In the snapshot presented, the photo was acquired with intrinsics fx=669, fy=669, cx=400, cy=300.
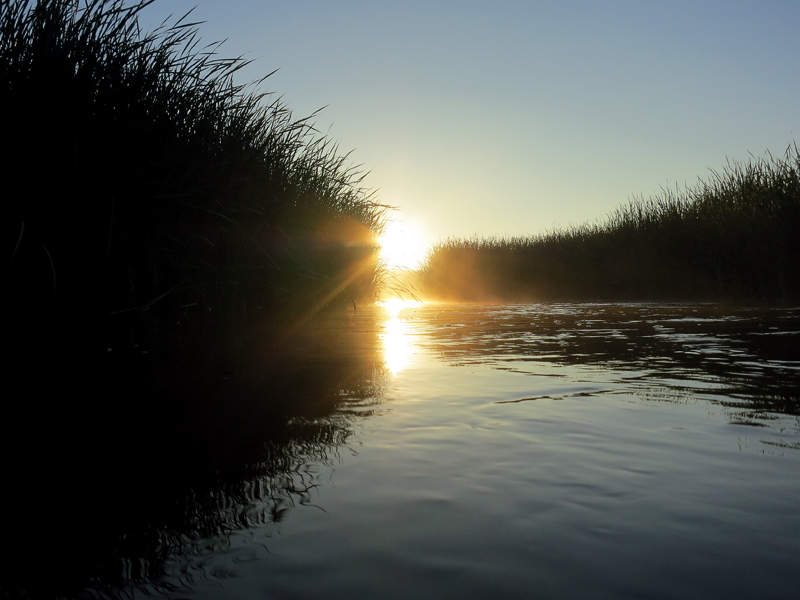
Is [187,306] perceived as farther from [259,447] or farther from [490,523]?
[490,523]

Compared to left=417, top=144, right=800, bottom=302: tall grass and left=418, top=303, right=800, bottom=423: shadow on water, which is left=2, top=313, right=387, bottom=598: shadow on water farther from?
left=417, top=144, right=800, bottom=302: tall grass

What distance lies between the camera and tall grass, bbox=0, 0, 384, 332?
10.7ft

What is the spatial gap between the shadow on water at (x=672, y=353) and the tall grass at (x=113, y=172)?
1877 millimetres

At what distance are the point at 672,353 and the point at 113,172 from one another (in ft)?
12.2

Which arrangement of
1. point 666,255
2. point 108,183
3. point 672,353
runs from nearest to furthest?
point 108,183, point 672,353, point 666,255

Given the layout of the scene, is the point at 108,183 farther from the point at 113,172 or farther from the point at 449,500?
the point at 449,500

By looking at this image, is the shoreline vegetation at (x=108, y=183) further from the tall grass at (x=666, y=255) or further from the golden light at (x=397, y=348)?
the tall grass at (x=666, y=255)

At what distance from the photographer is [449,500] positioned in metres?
1.55

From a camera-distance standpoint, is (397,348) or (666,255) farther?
(666,255)

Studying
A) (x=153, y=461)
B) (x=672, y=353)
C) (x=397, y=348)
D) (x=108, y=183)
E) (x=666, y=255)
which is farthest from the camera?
(x=666, y=255)

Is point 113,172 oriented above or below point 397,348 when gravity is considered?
above

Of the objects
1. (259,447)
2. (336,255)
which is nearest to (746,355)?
(259,447)

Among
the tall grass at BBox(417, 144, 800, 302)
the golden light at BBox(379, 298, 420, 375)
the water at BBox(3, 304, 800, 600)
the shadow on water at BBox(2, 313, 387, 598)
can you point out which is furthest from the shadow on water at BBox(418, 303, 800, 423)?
the tall grass at BBox(417, 144, 800, 302)

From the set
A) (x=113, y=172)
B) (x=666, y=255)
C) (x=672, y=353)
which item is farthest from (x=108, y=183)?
(x=666, y=255)
